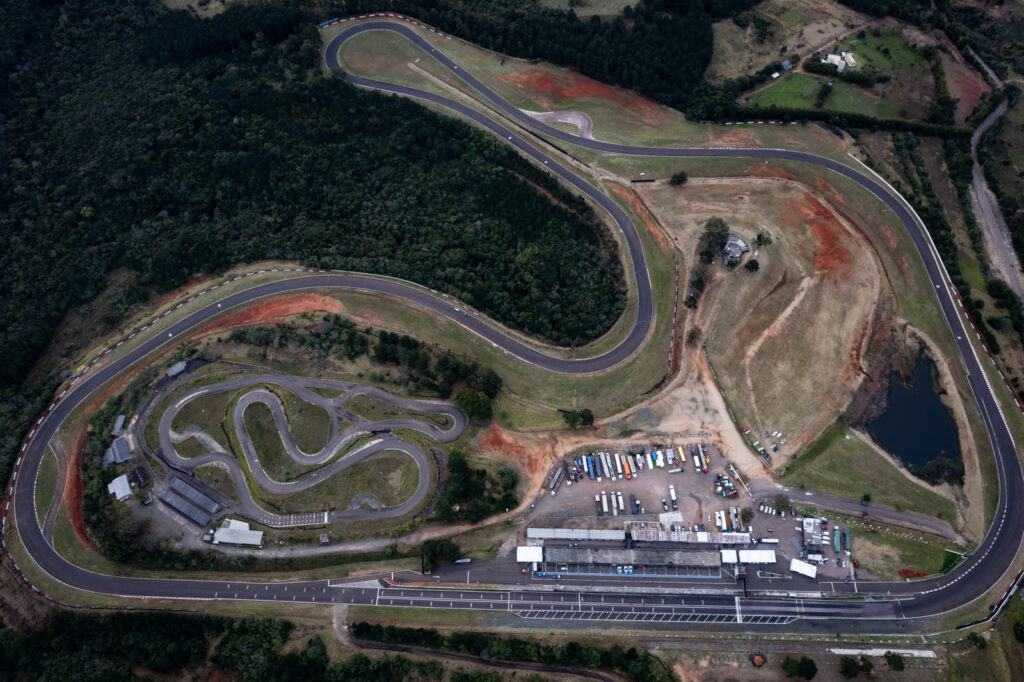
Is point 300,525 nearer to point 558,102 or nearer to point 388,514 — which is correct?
point 388,514

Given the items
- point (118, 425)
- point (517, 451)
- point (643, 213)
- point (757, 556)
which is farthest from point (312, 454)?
point (643, 213)

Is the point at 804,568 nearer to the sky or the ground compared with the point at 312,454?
nearer to the sky

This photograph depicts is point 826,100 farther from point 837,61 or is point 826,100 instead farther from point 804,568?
point 804,568

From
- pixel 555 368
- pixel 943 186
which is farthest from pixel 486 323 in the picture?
pixel 943 186

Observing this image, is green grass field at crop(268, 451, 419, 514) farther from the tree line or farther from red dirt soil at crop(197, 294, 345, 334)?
red dirt soil at crop(197, 294, 345, 334)

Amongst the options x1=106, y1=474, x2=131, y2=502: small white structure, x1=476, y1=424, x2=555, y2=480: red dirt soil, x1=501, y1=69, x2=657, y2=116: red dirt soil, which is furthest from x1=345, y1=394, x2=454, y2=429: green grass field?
x1=501, y1=69, x2=657, y2=116: red dirt soil
